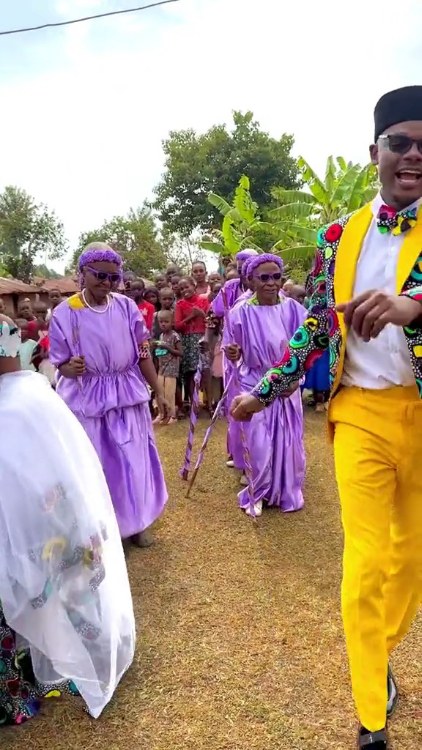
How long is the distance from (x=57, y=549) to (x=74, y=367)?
5.70 ft

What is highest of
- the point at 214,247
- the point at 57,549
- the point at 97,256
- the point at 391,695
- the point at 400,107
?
the point at 400,107

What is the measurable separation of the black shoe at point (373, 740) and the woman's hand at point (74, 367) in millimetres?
2618

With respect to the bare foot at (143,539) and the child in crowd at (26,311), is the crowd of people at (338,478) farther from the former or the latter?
the child in crowd at (26,311)

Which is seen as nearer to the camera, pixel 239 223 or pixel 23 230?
pixel 239 223

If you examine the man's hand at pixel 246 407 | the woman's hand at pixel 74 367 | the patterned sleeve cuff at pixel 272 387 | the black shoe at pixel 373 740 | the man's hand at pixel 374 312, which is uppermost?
the man's hand at pixel 374 312

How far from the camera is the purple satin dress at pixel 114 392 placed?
408cm

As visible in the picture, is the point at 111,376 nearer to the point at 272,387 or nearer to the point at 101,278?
the point at 101,278

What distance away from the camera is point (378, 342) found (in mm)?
2176

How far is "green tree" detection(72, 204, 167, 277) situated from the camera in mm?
36219

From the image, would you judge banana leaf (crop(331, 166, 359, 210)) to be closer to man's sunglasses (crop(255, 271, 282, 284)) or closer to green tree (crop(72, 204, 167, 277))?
man's sunglasses (crop(255, 271, 282, 284))

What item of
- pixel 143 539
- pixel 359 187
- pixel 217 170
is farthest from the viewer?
pixel 217 170

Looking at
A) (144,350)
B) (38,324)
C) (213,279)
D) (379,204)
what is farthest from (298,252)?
(379,204)

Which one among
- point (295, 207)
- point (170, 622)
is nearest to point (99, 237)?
point (295, 207)

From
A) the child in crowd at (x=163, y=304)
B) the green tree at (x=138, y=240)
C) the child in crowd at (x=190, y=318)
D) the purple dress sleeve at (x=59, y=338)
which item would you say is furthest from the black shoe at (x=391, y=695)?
the green tree at (x=138, y=240)
